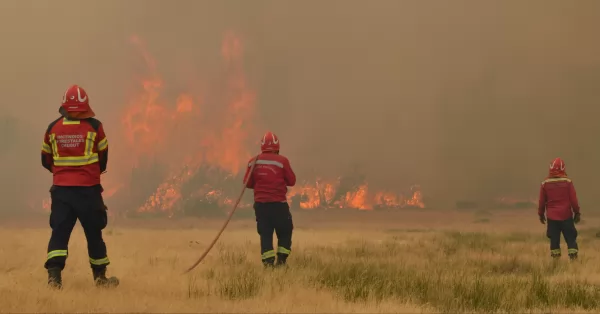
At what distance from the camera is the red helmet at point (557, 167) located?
509 inches

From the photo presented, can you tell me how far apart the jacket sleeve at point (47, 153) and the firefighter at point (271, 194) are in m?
3.69

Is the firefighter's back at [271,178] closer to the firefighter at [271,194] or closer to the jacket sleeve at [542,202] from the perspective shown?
the firefighter at [271,194]

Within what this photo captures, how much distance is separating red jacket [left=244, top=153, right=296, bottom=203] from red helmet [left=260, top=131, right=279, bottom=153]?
0.10m

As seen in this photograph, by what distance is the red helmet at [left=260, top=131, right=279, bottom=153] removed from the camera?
10.4 m

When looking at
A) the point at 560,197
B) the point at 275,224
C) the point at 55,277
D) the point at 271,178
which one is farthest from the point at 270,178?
the point at 560,197

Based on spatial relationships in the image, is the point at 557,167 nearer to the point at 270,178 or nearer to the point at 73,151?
the point at 270,178

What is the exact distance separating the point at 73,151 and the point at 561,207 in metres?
10.6

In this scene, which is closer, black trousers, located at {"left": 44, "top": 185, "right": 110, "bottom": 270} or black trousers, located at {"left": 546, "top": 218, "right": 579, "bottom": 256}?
black trousers, located at {"left": 44, "top": 185, "right": 110, "bottom": 270}

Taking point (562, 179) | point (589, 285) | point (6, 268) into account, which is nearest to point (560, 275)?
point (589, 285)

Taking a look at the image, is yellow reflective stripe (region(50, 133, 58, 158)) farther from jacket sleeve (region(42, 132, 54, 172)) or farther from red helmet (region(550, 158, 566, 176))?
red helmet (region(550, 158, 566, 176))

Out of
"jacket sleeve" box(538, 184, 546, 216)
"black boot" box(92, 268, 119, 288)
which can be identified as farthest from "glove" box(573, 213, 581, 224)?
"black boot" box(92, 268, 119, 288)

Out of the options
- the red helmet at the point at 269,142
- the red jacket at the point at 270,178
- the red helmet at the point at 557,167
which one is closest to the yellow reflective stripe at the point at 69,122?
the red jacket at the point at 270,178

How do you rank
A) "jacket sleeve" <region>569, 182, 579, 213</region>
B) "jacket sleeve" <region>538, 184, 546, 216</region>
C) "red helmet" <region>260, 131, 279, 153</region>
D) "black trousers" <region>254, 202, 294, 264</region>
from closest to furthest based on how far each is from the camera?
"black trousers" <region>254, 202, 294, 264</region> < "red helmet" <region>260, 131, 279, 153</region> < "jacket sleeve" <region>569, 182, 579, 213</region> < "jacket sleeve" <region>538, 184, 546, 216</region>

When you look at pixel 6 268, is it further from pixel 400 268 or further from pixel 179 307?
pixel 400 268
